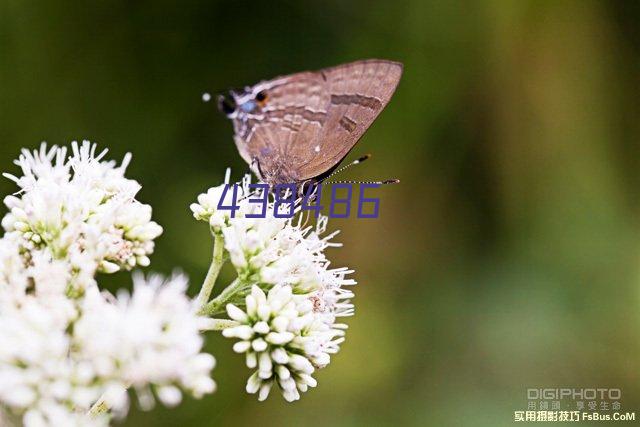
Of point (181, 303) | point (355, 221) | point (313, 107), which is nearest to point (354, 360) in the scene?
point (355, 221)

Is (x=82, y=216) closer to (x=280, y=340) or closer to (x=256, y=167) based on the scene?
(x=280, y=340)

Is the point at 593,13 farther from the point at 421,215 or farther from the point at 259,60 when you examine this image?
the point at 259,60

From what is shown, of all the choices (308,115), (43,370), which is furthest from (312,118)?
(43,370)

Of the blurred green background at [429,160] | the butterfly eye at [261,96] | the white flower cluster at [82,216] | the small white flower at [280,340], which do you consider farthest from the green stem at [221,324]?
the blurred green background at [429,160]

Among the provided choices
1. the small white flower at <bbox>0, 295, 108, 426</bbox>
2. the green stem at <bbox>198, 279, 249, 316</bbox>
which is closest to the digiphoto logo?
the green stem at <bbox>198, 279, 249, 316</bbox>

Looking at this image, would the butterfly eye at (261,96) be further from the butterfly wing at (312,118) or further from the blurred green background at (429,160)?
the blurred green background at (429,160)

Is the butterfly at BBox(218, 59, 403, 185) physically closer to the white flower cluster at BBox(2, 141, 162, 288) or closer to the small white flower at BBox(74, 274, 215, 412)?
the white flower cluster at BBox(2, 141, 162, 288)
